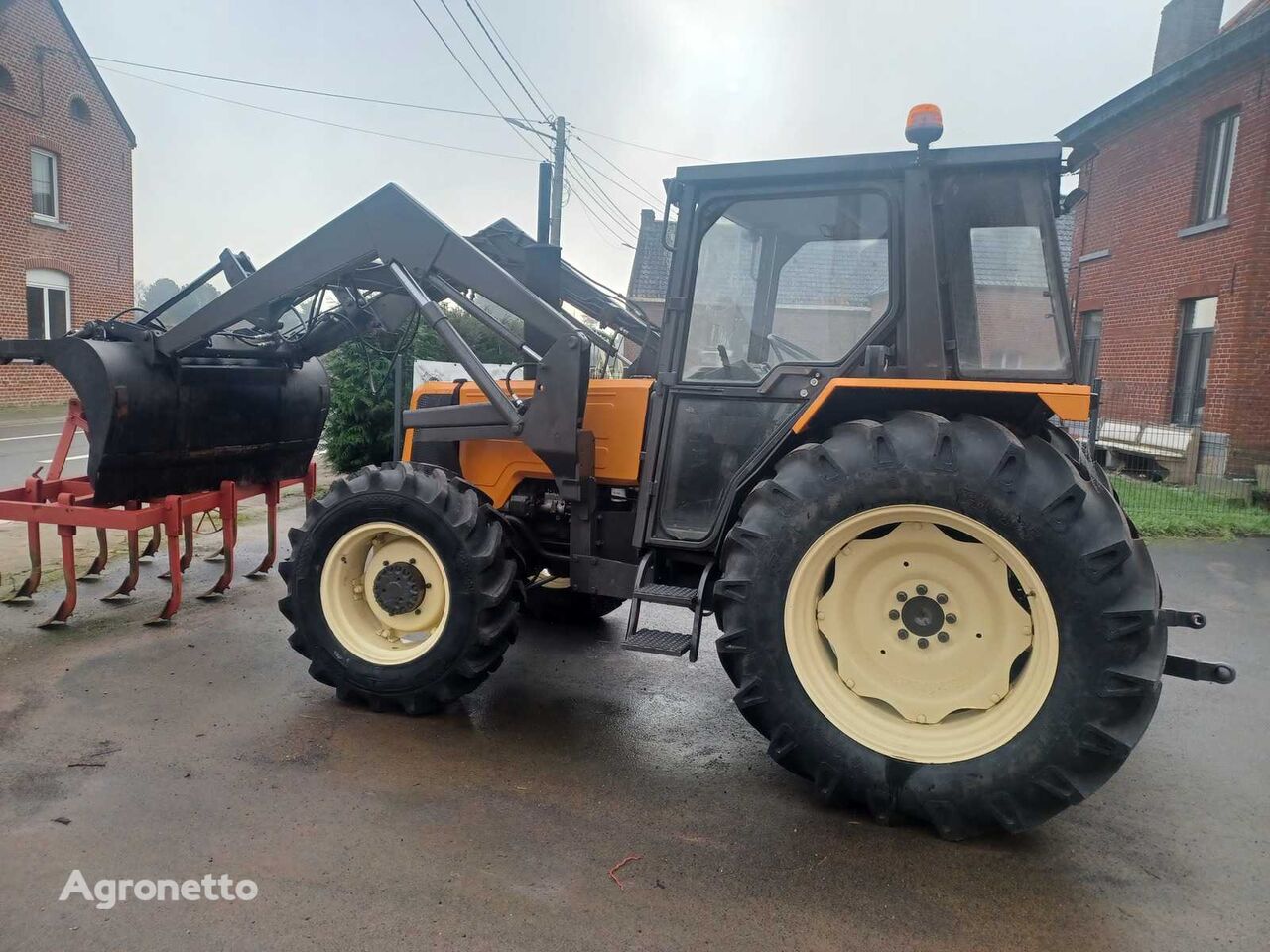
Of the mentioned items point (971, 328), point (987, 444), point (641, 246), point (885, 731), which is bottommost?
point (885, 731)

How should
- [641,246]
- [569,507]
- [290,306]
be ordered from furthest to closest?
[641,246]
[290,306]
[569,507]

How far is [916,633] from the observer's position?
3287 millimetres

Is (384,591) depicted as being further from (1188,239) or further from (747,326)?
(1188,239)

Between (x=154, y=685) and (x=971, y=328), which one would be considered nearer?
(x=971, y=328)

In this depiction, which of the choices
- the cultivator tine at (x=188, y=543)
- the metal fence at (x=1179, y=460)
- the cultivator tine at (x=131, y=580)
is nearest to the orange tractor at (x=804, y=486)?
the cultivator tine at (x=131, y=580)

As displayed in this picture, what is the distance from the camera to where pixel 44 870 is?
2.76 m

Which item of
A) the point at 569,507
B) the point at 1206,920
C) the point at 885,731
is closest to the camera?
the point at 1206,920

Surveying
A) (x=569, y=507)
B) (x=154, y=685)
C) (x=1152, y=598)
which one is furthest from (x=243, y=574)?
(x=1152, y=598)

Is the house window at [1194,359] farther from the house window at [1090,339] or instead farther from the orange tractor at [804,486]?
the orange tractor at [804,486]

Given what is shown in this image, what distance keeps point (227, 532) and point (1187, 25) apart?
1856 cm

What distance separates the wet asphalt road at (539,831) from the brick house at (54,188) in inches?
776

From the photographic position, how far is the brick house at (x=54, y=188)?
65.0 ft

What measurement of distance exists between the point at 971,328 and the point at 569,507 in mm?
1992

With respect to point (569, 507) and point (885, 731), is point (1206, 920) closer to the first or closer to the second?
point (885, 731)
